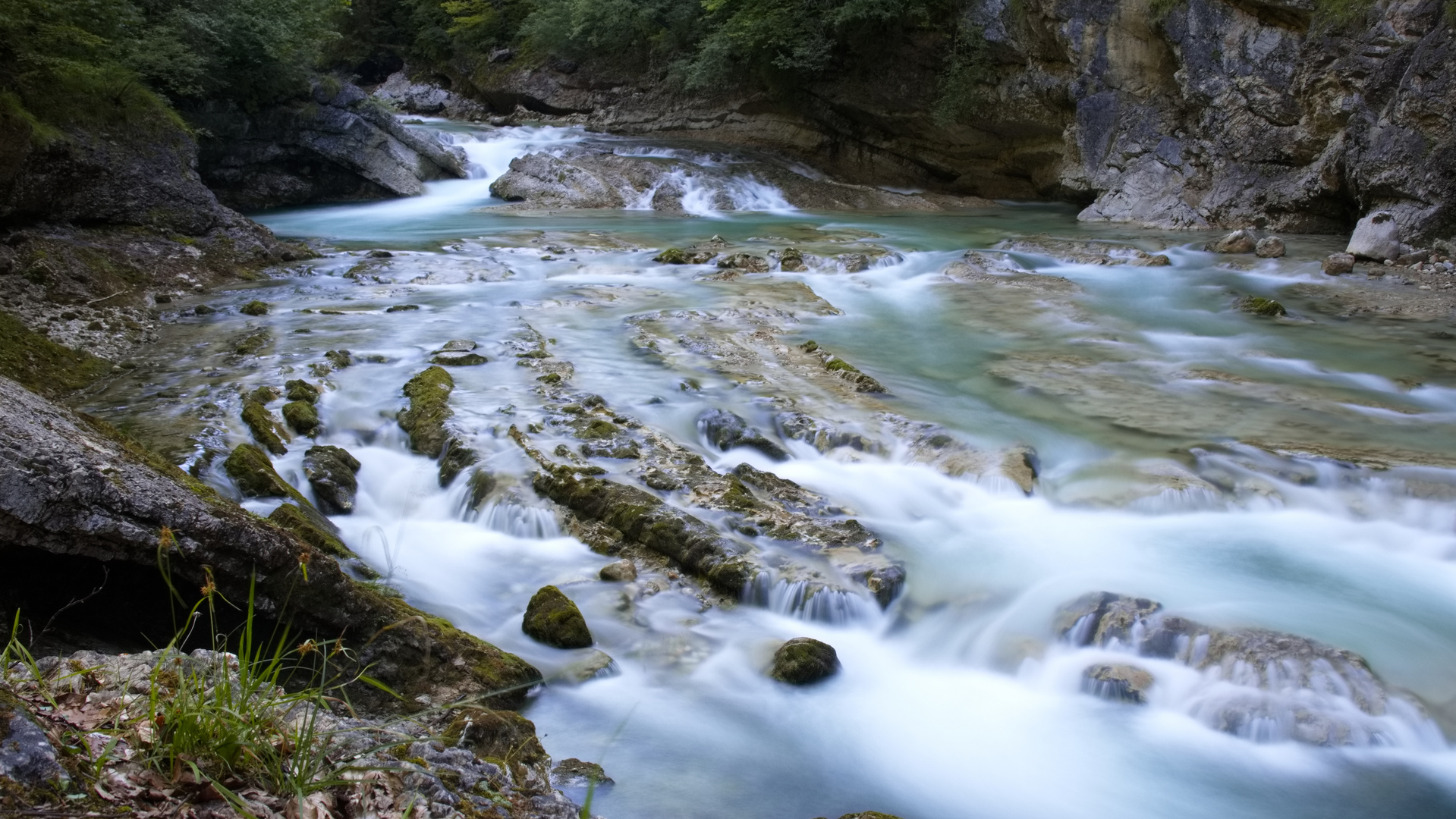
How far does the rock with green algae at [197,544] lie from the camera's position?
2.76 meters

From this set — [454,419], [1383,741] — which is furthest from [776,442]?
[1383,741]

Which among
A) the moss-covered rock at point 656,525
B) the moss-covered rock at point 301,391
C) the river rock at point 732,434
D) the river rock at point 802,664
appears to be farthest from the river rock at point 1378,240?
the moss-covered rock at point 301,391

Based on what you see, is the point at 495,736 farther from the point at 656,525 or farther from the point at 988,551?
the point at 988,551

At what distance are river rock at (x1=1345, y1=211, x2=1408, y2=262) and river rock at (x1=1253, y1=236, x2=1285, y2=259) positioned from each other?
828 millimetres

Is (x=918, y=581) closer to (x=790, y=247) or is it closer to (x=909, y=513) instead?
(x=909, y=513)

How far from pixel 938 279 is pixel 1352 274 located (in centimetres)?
517

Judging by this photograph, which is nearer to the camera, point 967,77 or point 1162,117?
point 1162,117

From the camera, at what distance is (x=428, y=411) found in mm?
7285

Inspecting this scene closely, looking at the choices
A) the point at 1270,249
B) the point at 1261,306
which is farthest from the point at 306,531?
the point at 1270,249

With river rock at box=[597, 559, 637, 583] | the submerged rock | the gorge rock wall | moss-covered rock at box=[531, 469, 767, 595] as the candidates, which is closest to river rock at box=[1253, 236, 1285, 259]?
the gorge rock wall

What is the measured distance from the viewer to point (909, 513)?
21.0ft

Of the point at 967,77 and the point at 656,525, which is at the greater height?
the point at 967,77

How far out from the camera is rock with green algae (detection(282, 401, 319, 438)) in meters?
6.91

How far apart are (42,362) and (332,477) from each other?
3176mm
